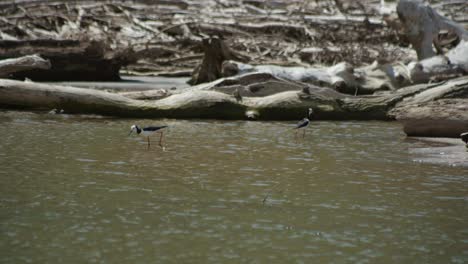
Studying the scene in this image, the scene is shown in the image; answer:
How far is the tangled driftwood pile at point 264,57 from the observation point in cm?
1567

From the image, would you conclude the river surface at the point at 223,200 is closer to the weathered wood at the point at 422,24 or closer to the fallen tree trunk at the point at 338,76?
the fallen tree trunk at the point at 338,76

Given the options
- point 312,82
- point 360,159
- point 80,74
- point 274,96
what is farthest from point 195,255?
point 80,74

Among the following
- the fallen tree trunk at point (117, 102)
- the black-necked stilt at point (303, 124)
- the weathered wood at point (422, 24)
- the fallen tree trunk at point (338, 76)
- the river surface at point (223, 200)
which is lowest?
the river surface at point (223, 200)

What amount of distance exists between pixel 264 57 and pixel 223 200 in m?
16.4

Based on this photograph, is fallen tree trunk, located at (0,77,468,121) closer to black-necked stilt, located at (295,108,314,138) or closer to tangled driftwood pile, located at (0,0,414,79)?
black-necked stilt, located at (295,108,314,138)

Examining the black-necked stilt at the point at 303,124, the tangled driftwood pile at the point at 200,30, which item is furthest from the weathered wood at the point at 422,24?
the black-necked stilt at the point at 303,124

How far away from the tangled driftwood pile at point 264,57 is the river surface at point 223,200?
2253mm

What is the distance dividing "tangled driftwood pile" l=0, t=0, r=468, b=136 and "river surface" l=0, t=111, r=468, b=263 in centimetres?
225

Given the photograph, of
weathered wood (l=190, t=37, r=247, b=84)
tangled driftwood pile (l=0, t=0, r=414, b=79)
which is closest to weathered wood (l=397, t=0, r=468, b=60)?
tangled driftwood pile (l=0, t=0, r=414, b=79)

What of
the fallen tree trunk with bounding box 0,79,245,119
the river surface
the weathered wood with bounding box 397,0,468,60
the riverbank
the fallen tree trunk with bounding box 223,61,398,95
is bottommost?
the river surface

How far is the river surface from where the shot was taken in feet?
21.3

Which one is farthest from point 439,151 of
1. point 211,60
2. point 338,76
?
point 211,60

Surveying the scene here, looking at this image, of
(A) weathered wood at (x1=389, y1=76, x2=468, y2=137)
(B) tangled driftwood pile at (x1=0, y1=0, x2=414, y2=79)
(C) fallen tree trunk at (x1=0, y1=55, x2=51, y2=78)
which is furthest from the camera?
(B) tangled driftwood pile at (x1=0, y1=0, x2=414, y2=79)

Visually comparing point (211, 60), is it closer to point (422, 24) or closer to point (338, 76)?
point (338, 76)
